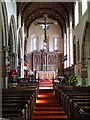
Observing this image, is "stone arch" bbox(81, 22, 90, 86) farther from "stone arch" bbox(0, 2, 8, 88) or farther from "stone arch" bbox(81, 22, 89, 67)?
"stone arch" bbox(0, 2, 8, 88)

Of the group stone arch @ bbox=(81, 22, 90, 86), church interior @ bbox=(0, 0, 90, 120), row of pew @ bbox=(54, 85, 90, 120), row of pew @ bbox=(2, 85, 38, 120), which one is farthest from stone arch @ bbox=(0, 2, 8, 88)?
row of pew @ bbox=(2, 85, 38, 120)

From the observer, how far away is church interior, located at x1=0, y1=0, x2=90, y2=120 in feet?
47.0

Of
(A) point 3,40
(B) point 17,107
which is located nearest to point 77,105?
(B) point 17,107

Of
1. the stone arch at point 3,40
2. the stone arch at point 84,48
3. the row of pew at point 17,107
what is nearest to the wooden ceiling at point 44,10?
the stone arch at point 84,48

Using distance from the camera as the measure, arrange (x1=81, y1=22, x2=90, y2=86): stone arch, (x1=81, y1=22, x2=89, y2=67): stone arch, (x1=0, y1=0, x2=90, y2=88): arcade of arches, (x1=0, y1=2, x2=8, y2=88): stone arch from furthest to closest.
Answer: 1. (x1=0, y1=0, x2=90, y2=88): arcade of arches
2. (x1=81, y1=22, x2=89, y2=67): stone arch
3. (x1=81, y1=22, x2=90, y2=86): stone arch
4. (x1=0, y1=2, x2=8, y2=88): stone arch

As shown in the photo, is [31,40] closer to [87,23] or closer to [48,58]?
[48,58]

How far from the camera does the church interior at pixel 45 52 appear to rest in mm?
14328

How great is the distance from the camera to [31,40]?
38.6m

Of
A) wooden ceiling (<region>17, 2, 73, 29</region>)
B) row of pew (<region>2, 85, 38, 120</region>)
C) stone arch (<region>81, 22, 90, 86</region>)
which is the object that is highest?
wooden ceiling (<region>17, 2, 73, 29</region>)

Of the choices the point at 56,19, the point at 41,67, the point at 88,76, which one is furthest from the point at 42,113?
the point at 56,19

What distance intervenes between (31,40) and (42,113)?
1142 inches

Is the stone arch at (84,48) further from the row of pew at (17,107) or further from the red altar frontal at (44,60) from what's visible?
the red altar frontal at (44,60)

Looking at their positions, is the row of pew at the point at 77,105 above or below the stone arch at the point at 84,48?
below

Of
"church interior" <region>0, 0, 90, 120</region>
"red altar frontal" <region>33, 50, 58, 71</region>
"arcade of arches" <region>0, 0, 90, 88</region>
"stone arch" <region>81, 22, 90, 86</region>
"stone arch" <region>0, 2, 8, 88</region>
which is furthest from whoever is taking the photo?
"red altar frontal" <region>33, 50, 58, 71</region>
